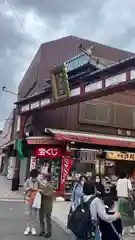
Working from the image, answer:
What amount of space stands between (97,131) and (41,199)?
12939 mm

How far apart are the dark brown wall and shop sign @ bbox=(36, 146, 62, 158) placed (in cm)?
220

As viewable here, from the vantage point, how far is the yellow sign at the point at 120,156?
17.7 metres

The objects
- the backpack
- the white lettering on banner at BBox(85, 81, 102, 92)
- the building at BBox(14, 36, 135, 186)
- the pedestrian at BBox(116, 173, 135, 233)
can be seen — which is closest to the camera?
the backpack

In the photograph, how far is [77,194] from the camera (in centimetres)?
668

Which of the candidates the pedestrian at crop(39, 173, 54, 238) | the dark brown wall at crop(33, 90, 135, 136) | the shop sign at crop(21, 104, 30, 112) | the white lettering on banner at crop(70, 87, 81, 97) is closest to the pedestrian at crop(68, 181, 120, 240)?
the pedestrian at crop(39, 173, 54, 238)

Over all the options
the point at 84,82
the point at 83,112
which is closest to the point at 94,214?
the point at 84,82

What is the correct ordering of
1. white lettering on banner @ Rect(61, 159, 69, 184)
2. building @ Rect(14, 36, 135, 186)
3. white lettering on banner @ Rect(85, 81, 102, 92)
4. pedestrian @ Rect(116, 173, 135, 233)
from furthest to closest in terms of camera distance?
building @ Rect(14, 36, 135, 186)
white lettering on banner @ Rect(61, 159, 69, 184)
white lettering on banner @ Rect(85, 81, 102, 92)
pedestrian @ Rect(116, 173, 135, 233)

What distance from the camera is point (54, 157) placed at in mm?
17172

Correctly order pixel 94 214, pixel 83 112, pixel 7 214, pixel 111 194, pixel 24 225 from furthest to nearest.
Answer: pixel 83 112, pixel 7 214, pixel 24 225, pixel 111 194, pixel 94 214

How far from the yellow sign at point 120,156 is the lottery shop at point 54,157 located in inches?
101

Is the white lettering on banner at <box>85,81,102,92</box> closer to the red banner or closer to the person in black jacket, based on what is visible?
the red banner

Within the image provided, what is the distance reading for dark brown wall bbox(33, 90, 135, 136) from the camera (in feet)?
62.8

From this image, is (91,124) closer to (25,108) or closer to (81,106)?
(81,106)

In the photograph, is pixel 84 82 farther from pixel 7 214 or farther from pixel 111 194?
pixel 111 194
